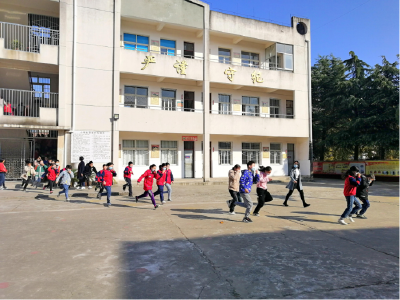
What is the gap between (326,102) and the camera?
80.6 feet

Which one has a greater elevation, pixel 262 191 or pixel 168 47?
pixel 168 47

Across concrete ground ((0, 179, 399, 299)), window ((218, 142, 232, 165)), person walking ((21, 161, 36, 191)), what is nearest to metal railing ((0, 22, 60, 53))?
person walking ((21, 161, 36, 191))

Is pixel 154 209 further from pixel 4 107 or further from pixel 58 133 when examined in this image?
pixel 4 107

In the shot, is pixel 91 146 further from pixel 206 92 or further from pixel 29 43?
pixel 206 92

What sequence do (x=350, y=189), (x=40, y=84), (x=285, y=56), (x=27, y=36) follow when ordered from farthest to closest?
1. (x=285, y=56)
2. (x=40, y=84)
3. (x=27, y=36)
4. (x=350, y=189)

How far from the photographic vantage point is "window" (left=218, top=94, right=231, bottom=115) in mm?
21516

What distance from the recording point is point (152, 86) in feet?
64.2

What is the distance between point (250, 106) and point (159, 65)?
25.6ft

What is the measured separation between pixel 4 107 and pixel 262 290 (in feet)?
53.2

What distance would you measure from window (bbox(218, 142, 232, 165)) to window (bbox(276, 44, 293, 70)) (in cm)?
714

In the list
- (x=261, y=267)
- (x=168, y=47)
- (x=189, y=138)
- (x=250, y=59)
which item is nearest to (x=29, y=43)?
(x=168, y=47)

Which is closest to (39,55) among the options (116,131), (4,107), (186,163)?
(4,107)

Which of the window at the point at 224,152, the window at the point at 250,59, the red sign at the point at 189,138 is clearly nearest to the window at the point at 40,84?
the red sign at the point at 189,138

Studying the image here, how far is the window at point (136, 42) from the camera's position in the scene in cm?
1906
